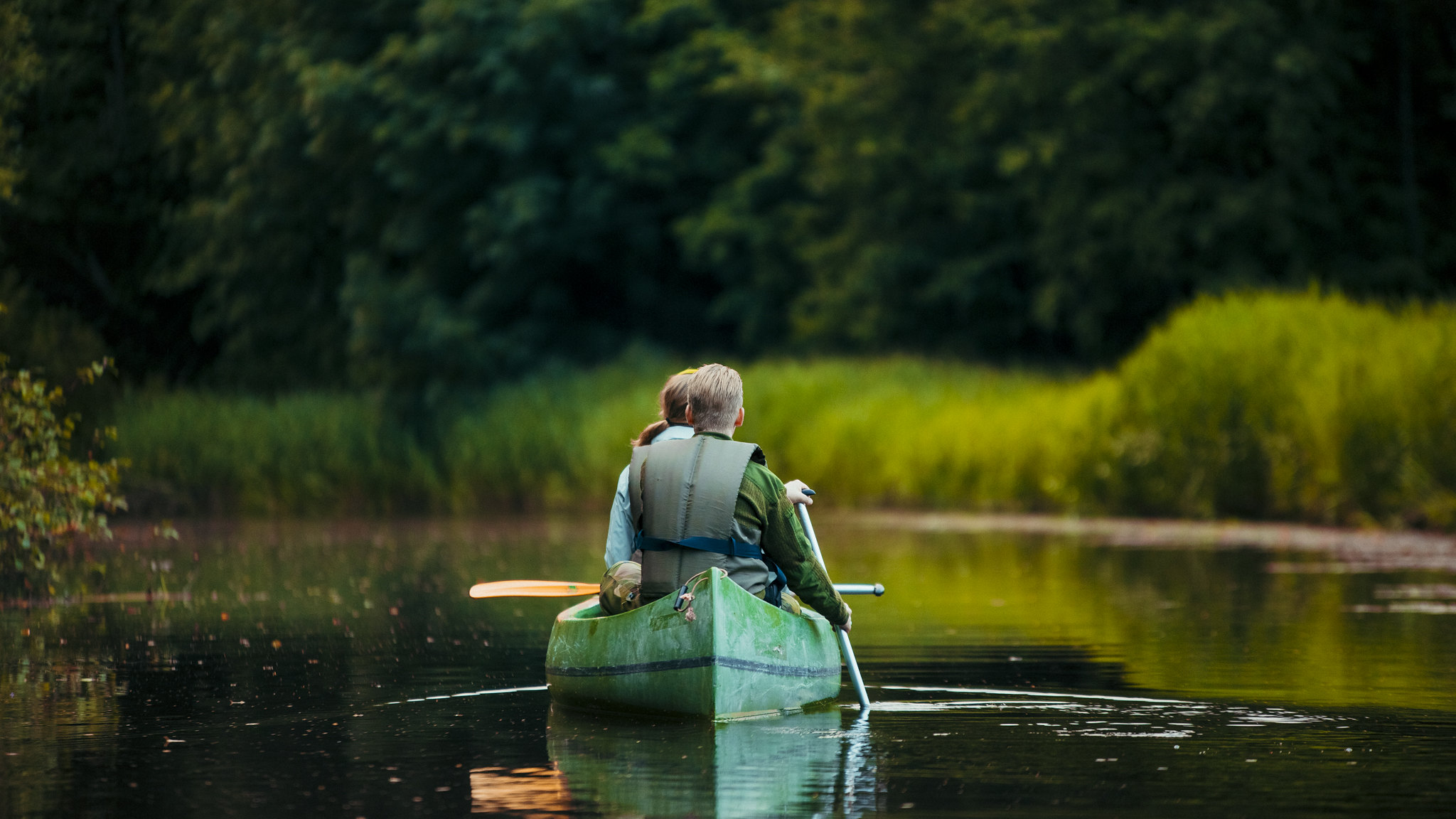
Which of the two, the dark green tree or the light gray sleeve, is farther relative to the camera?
the dark green tree

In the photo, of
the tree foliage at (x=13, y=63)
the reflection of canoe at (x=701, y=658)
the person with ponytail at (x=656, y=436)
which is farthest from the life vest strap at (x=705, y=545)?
the tree foliage at (x=13, y=63)

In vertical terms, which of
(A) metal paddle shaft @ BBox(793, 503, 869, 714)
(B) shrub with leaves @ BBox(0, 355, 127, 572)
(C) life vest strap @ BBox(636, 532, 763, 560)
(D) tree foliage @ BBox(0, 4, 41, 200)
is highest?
(D) tree foliage @ BBox(0, 4, 41, 200)

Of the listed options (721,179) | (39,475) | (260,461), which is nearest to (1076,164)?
(721,179)

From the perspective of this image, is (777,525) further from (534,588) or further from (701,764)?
(534,588)

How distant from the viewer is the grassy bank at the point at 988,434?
23031mm

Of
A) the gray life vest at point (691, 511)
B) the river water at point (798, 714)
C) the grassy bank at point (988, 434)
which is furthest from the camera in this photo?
the grassy bank at point (988, 434)

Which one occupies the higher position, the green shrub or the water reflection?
the green shrub

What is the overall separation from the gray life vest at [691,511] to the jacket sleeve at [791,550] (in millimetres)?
74

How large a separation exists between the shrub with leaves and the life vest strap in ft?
21.2

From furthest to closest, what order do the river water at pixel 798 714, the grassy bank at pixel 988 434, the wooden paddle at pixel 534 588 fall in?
the grassy bank at pixel 988 434
the wooden paddle at pixel 534 588
the river water at pixel 798 714

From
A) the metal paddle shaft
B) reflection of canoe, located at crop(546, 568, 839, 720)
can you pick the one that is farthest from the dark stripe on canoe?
the metal paddle shaft

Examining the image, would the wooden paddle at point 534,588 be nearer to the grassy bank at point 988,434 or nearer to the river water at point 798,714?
the river water at point 798,714

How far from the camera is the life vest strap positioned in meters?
9.25

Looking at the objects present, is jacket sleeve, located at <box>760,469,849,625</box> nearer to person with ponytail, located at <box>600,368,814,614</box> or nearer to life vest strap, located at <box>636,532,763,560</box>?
life vest strap, located at <box>636,532,763,560</box>
